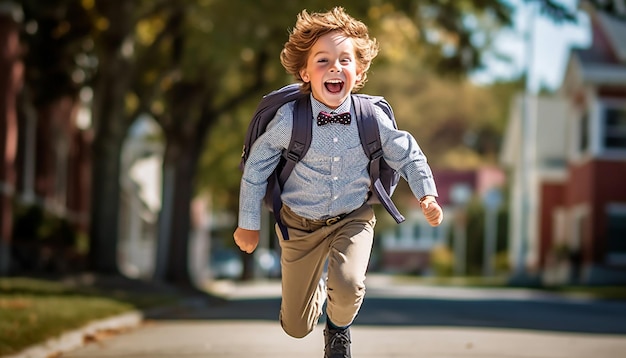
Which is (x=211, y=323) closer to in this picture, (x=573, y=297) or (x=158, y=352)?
(x=158, y=352)

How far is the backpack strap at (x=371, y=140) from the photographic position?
23.7ft

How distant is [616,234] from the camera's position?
1432 inches

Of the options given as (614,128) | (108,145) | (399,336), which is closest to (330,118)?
(399,336)

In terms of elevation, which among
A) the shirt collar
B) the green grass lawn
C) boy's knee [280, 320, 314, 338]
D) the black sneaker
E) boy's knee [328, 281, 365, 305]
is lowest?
the green grass lawn

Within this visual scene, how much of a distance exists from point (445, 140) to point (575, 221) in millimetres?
80133

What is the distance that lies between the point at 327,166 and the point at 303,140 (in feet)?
0.62

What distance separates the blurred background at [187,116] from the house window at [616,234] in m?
0.03

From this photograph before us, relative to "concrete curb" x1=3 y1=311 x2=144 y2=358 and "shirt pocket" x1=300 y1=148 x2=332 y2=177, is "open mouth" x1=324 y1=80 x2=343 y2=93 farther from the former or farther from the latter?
"concrete curb" x1=3 y1=311 x2=144 y2=358

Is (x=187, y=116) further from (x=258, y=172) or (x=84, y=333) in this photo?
(x=258, y=172)

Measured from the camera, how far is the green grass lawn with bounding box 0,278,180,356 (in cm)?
1103

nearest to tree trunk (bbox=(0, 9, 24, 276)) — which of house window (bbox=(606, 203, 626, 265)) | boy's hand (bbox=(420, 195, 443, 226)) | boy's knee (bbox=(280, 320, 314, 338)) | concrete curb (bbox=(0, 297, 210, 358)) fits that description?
concrete curb (bbox=(0, 297, 210, 358))

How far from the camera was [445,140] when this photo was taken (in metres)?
120

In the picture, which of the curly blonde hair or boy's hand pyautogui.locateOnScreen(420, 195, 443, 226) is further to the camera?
the curly blonde hair

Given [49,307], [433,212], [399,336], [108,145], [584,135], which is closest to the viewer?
[433,212]
